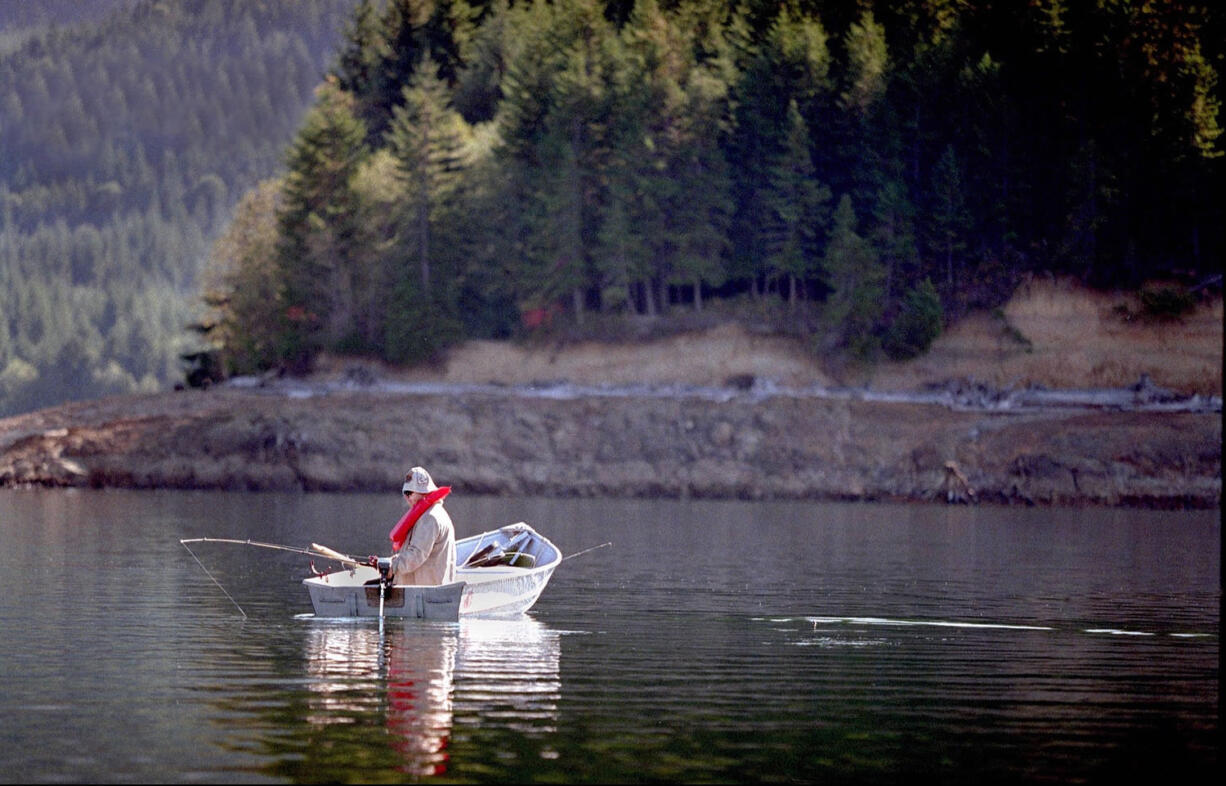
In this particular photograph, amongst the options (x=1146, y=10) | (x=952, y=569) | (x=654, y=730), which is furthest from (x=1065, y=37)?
(x=654, y=730)

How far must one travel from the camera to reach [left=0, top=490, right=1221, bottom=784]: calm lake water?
1802 centimetres

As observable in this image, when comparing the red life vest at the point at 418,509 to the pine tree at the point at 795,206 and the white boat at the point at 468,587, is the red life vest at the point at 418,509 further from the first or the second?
the pine tree at the point at 795,206

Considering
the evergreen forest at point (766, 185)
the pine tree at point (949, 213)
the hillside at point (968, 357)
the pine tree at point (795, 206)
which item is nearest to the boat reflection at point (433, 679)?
the hillside at point (968, 357)

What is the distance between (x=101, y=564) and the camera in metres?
38.9

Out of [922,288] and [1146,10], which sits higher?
[1146,10]

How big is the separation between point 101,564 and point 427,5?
275 ft

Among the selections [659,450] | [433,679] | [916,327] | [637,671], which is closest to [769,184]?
[916,327]

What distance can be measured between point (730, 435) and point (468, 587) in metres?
50.1

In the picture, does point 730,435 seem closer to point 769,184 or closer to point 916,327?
point 916,327

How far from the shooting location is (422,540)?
28.7 metres

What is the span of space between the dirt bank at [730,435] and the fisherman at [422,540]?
47.6 m

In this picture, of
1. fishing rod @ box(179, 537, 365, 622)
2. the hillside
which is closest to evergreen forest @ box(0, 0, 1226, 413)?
the hillside

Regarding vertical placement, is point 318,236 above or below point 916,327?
above

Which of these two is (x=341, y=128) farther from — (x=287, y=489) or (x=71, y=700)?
(x=71, y=700)
